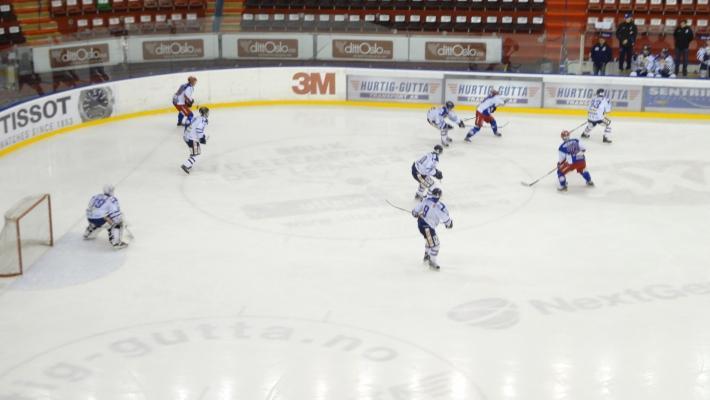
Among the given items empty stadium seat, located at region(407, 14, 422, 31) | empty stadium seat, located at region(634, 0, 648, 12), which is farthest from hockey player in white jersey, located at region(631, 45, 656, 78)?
empty stadium seat, located at region(407, 14, 422, 31)

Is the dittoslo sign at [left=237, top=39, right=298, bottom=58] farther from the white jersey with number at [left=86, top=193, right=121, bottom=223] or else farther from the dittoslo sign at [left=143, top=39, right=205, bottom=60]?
the white jersey with number at [left=86, top=193, right=121, bottom=223]

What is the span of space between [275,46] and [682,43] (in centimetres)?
967

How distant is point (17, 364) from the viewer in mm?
10148

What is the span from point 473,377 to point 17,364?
4.80 metres

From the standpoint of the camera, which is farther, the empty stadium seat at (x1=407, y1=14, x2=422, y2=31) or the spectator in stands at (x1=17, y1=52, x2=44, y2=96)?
the empty stadium seat at (x1=407, y1=14, x2=422, y2=31)

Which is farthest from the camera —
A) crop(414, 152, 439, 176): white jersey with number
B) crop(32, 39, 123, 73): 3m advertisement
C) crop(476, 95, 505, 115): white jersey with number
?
crop(32, 39, 123, 73): 3m advertisement

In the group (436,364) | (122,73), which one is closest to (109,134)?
(122,73)

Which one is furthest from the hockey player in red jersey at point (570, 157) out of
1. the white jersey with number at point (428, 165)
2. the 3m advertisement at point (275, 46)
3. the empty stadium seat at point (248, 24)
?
the empty stadium seat at point (248, 24)


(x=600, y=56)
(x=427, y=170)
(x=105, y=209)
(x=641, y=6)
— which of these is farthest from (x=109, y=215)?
(x=641, y=6)

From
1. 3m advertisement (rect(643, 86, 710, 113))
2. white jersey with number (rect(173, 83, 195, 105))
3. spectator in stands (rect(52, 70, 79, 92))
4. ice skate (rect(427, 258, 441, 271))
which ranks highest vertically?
spectator in stands (rect(52, 70, 79, 92))

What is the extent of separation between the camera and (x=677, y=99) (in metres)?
22.0

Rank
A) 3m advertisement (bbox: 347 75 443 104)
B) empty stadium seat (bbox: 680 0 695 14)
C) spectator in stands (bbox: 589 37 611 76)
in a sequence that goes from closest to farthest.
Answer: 1. spectator in stands (bbox: 589 37 611 76)
2. 3m advertisement (bbox: 347 75 443 104)
3. empty stadium seat (bbox: 680 0 695 14)

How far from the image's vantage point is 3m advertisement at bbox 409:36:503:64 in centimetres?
2300

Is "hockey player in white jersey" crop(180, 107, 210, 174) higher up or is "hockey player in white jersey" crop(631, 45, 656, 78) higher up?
"hockey player in white jersey" crop(631, 45, 656, 78)
